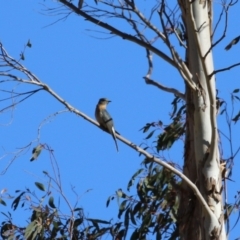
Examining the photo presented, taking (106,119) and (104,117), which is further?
(104,117)

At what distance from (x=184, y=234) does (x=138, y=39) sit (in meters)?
1.22

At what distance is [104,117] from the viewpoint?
7410 mm

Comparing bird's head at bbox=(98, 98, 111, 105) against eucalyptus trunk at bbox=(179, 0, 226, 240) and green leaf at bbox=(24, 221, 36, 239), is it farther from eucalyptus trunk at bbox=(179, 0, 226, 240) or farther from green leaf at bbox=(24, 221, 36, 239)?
eucalyptus trunk at bbox=(179, 0, 226, 240)

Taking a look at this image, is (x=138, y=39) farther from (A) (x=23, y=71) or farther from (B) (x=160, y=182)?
(B) (x=160, y=182)

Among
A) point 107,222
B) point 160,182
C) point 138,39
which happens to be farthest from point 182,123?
point 138,39

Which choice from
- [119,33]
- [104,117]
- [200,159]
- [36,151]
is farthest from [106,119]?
[200,159]

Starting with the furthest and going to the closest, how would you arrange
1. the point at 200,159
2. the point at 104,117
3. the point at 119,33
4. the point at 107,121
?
the point at 104,117 → the point at 107,121 → the point at 119,33 → the point at 200,159

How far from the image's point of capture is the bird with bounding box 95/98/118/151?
6.64 metres

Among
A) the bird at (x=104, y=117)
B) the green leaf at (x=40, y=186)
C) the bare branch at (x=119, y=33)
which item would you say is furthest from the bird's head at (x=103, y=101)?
the bare branch at (x=119, y=33)

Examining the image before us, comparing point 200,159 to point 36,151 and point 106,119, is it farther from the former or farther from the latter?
point 106,119

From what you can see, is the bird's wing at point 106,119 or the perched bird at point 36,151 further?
the bird's wing at point 106,119

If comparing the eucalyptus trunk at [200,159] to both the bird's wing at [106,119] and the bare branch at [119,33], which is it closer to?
the bare branch at [119,33]

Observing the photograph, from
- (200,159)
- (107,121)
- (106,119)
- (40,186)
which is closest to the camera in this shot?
(200,159)

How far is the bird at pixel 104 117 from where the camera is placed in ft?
21.8
